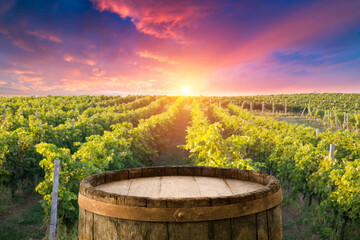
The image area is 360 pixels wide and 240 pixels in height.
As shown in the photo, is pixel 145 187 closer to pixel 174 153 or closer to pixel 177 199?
pixel 177 199

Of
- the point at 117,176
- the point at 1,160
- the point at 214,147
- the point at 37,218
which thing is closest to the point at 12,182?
the point at 1,160

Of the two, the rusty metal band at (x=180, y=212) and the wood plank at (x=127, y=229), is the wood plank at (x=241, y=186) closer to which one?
the rusty metal band at (x=180, y=212)

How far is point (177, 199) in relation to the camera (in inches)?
54.1

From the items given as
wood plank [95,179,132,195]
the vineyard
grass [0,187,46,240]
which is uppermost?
wood plank [95,179,132,195]

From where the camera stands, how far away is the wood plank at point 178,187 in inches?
71.6

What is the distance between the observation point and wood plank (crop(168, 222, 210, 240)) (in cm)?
138

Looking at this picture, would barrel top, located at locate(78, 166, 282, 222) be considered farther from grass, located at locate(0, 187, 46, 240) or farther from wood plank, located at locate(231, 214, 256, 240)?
grass, located at locate(0, 187, 46, 240)

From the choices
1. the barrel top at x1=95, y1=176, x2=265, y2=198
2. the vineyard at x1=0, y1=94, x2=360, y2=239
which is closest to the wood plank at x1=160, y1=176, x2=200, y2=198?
the barrel top at x1=95, y1=176, x2=265, y2=198

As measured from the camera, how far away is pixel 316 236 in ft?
20.3

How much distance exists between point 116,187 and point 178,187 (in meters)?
0.44

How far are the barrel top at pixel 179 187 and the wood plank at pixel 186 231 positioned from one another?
0.36 meters

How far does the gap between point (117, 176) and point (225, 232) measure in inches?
38.7

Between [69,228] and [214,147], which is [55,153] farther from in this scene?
[214,147]

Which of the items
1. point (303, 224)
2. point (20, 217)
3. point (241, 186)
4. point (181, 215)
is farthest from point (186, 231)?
point (20, 217)
